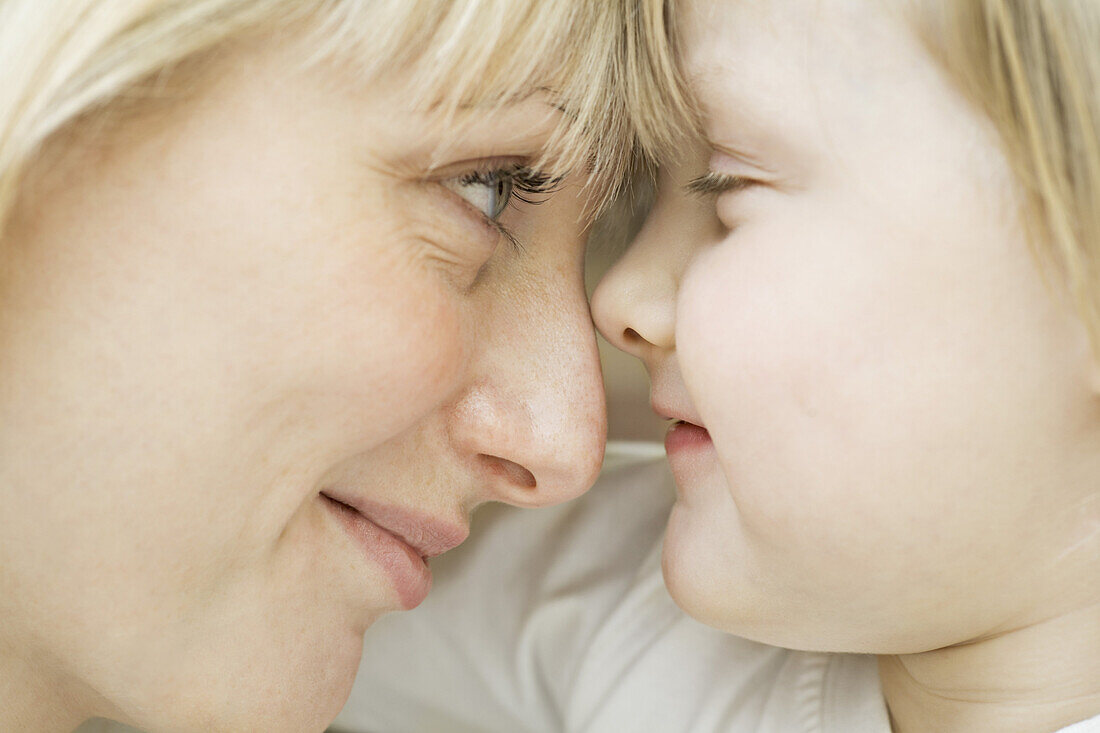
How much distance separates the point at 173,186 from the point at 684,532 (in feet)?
1.76

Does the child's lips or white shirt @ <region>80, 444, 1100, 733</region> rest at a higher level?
the child's lips

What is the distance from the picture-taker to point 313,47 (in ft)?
2.19

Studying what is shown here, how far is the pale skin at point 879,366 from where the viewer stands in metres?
0.74

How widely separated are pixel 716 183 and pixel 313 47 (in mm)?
365

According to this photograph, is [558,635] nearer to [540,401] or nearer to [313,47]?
[540,401]

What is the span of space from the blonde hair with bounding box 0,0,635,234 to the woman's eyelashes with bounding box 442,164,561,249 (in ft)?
0.22

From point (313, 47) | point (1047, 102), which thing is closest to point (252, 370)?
point (313, 47)

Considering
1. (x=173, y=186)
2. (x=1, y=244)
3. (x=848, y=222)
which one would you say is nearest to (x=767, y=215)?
(x=848, y=222)

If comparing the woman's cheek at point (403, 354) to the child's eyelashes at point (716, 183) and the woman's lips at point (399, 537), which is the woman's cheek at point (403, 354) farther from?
the child's eyelashes at point (716, 183)

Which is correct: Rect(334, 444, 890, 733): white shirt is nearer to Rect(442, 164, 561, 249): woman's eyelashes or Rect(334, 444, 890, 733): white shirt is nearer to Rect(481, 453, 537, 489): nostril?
Rect(481, 453, 537, 489): nostril

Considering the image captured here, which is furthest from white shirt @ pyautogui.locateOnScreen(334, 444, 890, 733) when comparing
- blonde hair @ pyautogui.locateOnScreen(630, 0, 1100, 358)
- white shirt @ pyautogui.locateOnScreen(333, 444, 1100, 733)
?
blonde hair @ pyautogui.locateOnScreen(630, 0, 1100, 358)

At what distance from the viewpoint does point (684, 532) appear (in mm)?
949

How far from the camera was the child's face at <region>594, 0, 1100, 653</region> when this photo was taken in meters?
0.74

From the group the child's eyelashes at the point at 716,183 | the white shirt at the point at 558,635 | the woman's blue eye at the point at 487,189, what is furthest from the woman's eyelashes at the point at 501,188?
the white shirt at the point at 558,635
